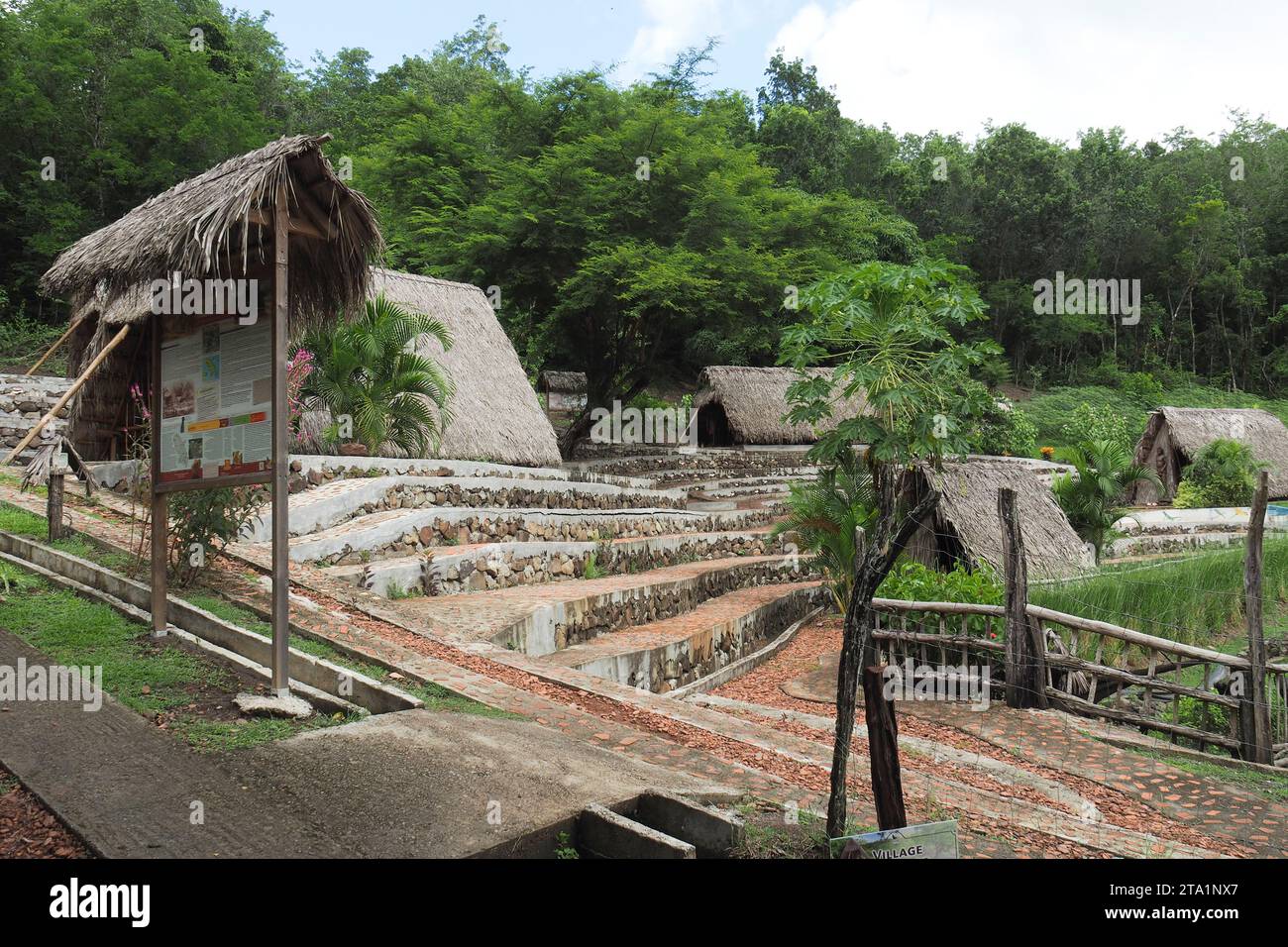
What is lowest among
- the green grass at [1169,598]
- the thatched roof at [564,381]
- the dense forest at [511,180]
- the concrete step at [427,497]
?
the green grass at [1169,598]

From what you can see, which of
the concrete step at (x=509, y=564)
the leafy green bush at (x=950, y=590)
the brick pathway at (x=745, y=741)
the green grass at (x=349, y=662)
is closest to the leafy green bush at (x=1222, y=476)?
the concrete step at (x=509, y=564)

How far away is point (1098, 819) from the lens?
5.30m

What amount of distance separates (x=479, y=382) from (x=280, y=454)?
33.8 feet

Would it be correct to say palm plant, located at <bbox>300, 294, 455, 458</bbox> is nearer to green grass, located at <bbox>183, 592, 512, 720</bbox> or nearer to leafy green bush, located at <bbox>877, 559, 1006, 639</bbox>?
green grass, located at <bbox>183, 592, 512, 720</bbox>

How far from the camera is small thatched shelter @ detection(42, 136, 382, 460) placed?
495 cm

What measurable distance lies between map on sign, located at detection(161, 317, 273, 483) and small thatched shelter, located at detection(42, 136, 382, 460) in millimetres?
297

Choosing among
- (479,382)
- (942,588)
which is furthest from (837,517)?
(479,382)

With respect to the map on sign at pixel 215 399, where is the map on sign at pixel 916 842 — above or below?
below

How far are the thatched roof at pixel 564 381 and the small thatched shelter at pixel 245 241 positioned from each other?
20.3 meters

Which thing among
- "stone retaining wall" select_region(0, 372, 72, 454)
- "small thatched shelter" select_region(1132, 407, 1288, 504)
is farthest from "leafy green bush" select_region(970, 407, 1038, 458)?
"stone retaining wall" select_region(0, 372, 72, 454)

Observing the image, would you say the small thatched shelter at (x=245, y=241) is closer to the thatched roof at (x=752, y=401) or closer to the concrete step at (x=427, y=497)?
the concrete step at (x=427, y=497)

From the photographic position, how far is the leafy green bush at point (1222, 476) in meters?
19.8
